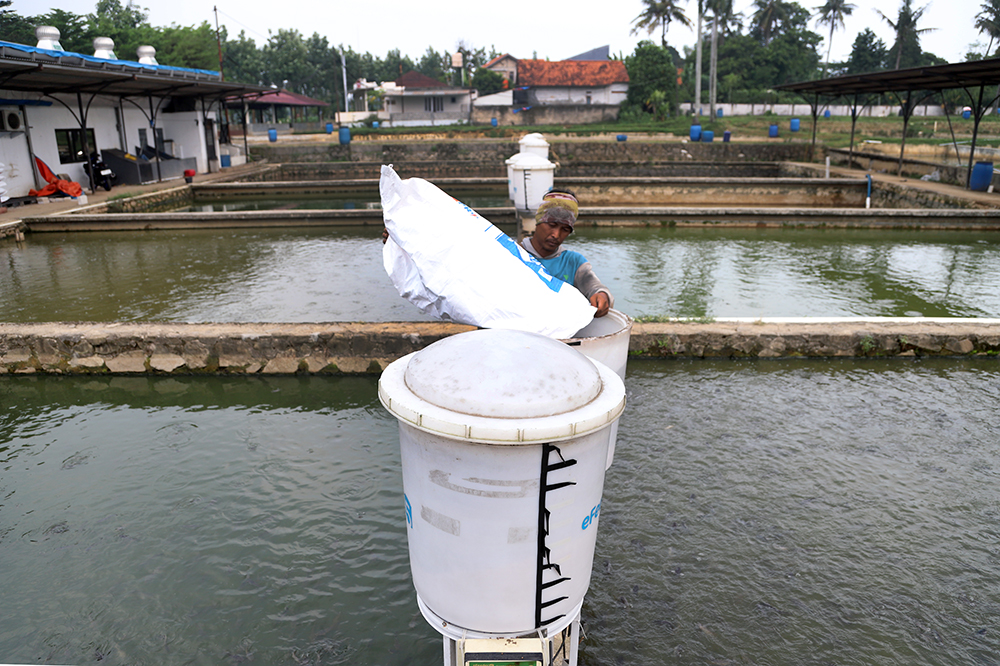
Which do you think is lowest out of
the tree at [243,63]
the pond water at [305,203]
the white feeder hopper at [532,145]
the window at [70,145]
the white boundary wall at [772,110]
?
the pond water at [305,203]

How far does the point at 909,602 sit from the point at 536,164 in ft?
29.2

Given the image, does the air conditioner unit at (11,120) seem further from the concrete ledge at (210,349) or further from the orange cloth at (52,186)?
the concrete ledge at (210,349)

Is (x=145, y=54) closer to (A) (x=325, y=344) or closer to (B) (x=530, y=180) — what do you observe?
(B) (x=530, y=180)

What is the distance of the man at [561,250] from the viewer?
313 centimetres

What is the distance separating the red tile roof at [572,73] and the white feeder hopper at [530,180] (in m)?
36.2

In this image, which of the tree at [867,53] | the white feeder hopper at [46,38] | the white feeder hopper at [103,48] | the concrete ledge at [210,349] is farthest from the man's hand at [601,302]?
the tree at [867,53]

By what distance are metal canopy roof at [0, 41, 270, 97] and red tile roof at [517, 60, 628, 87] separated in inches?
1072

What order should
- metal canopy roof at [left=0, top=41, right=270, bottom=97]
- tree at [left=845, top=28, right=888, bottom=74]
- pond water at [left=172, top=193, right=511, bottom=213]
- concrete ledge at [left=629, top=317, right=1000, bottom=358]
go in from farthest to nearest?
1. tree at [left=845, top=28, right=888, bottom=74]
2. pond water at [left=172, top=193, right=511, bottom=213]
3. metal canopy roof at [left=0, top=41, right=270, bottom=97]
4. concrete ledge at [left=629, top=317, right=1000, bottom=358]

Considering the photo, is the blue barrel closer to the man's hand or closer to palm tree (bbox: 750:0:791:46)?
the man's hand

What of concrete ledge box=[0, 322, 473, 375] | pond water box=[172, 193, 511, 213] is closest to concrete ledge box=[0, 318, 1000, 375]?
concrete ledge box=[0, 322, 473, 375]

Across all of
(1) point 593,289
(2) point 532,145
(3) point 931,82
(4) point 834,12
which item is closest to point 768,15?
(4) point 834,12

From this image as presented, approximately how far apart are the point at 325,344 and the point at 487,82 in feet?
147

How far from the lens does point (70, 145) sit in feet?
56.3

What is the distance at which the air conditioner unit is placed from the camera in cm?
1437
